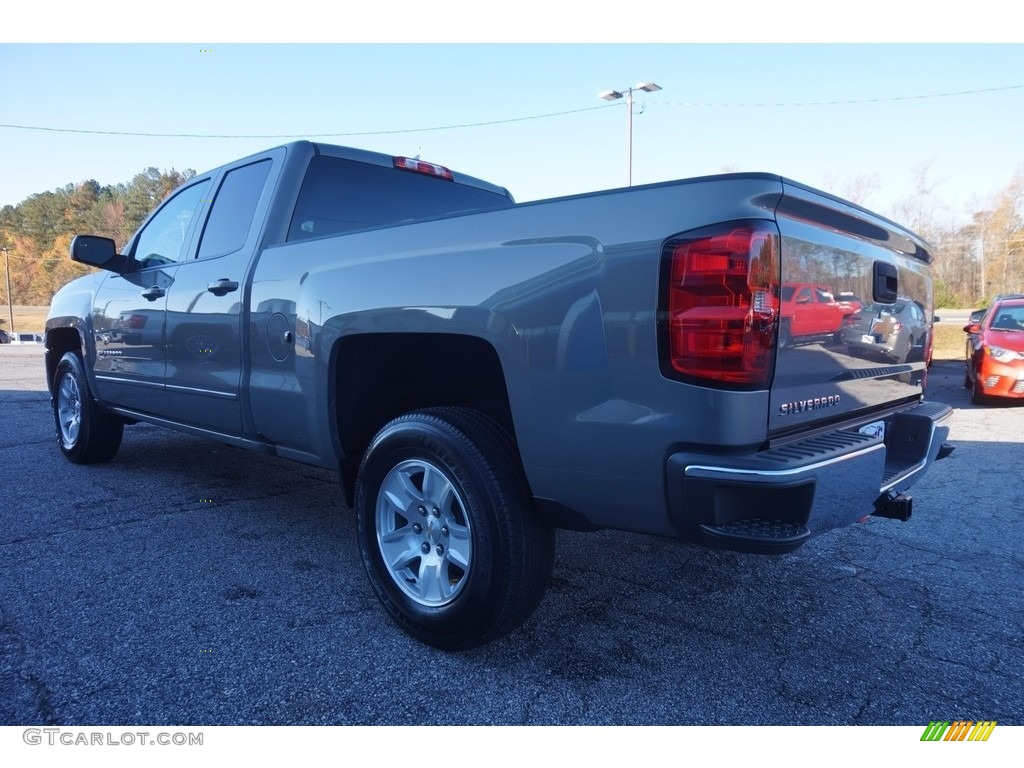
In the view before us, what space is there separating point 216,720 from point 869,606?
254 cm

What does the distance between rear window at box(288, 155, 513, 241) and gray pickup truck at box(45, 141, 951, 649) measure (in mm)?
19

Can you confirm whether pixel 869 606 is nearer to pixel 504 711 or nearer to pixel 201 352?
pixel 504 711

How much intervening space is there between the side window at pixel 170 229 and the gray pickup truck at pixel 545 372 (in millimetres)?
663

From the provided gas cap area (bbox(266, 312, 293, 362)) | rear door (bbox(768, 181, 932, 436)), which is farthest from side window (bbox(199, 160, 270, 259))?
rear door (bbox(768, 181, 932, 436))

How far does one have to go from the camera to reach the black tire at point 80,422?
496 centimetres

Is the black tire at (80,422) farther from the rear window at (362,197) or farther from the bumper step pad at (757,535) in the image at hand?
the bumper step pad at (757,535)

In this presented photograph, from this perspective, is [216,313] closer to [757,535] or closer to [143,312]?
[143,312]

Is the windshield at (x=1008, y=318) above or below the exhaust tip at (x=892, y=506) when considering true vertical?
above

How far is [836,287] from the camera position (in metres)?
2.17

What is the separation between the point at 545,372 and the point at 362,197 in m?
2.15

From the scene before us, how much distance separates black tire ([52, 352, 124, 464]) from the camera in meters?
4.96

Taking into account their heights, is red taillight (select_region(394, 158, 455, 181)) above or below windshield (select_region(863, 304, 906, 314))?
above
